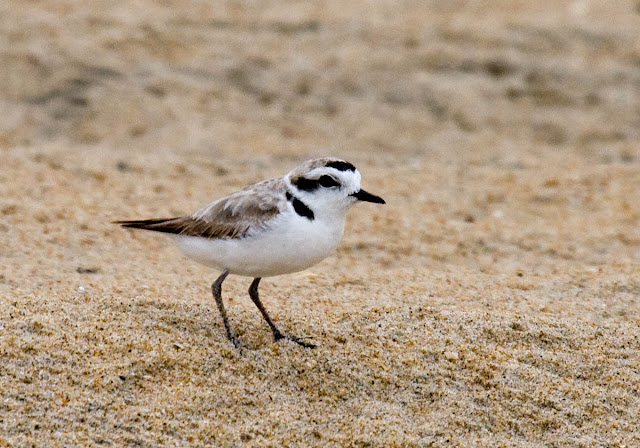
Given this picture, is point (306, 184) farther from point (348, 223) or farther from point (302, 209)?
point (348, 223)

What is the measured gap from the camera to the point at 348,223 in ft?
21.8

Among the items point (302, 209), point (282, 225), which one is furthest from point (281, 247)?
point (302, 209)

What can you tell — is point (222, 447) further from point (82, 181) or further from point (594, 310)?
point (82, 181)

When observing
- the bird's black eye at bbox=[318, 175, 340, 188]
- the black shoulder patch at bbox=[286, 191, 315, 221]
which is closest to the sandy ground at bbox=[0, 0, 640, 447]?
the black shoulder patch at bbox=[286, 191, 315, 221]

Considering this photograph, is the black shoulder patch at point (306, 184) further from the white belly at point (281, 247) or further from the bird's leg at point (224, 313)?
the bird's leg at point (224, 313)

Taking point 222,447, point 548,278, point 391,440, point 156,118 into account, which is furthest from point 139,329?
point 156,118

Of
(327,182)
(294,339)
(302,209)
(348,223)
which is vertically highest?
(327,182)

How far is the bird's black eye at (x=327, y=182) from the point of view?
4.16 metres

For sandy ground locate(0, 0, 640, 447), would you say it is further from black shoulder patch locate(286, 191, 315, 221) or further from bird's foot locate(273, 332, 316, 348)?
black shoulder patch locate(286, 191, 315, 221)

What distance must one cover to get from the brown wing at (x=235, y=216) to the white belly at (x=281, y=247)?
0.06 m

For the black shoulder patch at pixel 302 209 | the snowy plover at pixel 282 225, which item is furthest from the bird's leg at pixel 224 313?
the black shoulder patch at pixel 302 209

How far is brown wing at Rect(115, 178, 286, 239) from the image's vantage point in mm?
4172

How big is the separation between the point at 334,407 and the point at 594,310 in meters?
1.81

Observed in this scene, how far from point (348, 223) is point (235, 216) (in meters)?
2.47
